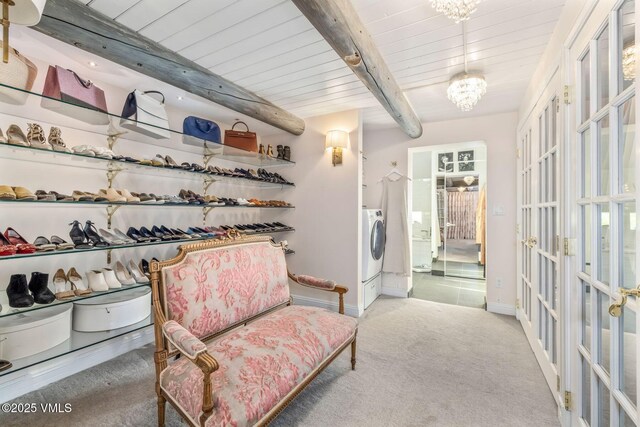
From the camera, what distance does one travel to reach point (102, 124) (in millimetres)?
2047

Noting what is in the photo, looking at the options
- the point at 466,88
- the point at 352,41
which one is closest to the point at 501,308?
the point at 466,88

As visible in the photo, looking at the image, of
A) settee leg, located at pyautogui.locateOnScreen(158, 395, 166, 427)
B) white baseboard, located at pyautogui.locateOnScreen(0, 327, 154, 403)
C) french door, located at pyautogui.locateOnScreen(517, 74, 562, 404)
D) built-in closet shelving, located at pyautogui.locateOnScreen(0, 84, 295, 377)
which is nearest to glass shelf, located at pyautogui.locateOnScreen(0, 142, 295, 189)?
built-in closet shelving, located at pyautogui.locateOnScreen(0, 84, 295, 377)

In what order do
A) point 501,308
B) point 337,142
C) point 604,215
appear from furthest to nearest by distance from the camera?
point 501,308, point 337,142, point 604,215

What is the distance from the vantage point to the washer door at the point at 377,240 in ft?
11.6

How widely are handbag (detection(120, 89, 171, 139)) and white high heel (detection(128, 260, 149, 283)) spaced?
3.70 ft

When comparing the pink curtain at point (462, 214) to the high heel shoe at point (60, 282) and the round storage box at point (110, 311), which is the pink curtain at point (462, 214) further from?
the high heel shoe at point (60, 282)

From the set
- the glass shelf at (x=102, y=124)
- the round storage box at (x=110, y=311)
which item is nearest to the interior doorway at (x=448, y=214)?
the glass shelf at (x=102, y=124)

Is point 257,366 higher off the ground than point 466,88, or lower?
lower

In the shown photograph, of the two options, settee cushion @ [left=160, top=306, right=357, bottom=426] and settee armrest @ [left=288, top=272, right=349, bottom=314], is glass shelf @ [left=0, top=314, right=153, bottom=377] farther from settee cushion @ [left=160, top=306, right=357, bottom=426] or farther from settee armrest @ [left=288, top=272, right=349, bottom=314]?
settee armrest @ [left=288, top=272, right=349, bottom=314]

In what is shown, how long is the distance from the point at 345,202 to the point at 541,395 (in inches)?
91.9

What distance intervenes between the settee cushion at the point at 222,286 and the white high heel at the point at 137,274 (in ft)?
2.55

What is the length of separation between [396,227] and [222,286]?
9.23 ft

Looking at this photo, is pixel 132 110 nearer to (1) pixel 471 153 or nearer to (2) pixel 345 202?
(2) pixel 345 202

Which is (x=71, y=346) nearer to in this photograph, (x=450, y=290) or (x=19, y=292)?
(x=19, y=292)
